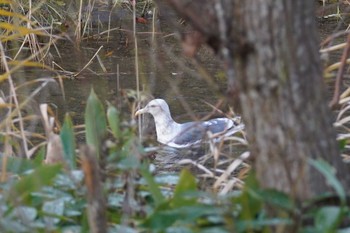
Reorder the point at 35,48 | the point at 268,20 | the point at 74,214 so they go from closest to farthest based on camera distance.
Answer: the point at 268,20, the point at 74,214, the point at 35,48

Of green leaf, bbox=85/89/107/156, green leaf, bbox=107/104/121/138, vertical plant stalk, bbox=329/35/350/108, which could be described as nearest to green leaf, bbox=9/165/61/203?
green leaf, bbox=107/104/121/138

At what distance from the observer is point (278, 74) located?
2.14m

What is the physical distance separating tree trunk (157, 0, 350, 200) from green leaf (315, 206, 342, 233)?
83mm

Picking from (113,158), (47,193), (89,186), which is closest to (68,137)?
(47,193)

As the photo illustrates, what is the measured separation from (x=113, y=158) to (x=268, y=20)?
559 millimetres

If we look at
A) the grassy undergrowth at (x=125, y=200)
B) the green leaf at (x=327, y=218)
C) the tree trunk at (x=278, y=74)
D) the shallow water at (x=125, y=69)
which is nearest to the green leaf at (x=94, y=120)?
the grassy undergrowth at (x=125, y=200)

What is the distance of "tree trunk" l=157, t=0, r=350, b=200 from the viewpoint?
7.04 feet

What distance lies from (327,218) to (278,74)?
13.4 inches

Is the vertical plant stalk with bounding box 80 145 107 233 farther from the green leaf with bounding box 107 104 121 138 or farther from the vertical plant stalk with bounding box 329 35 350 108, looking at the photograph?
the vertical plant stalk with bounding box 329 35 350 108

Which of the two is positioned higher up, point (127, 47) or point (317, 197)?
point (127, 47)

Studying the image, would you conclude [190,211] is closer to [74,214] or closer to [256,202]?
[256,202]

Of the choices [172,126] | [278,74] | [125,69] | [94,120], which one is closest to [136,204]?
[94,120]

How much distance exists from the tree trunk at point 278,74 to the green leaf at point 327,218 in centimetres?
8

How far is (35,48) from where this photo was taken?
740cm
